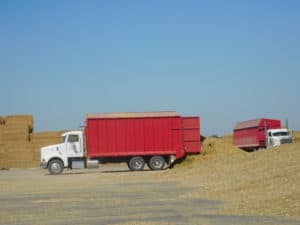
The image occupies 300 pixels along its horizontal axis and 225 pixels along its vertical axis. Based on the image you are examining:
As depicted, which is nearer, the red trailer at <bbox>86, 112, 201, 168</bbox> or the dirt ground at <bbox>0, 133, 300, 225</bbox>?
the dirt ground at <bbox>0, 133, 300, 225</bbox>

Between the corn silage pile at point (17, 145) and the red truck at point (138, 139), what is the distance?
12.9 m

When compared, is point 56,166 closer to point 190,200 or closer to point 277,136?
point 277,136

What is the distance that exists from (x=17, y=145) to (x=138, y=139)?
16641 millimetres

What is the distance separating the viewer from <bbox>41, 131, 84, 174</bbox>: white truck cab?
4247 centimetres

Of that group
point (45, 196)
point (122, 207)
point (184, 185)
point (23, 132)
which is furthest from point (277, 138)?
point (122, 207)

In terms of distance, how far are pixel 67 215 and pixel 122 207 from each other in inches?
81.5

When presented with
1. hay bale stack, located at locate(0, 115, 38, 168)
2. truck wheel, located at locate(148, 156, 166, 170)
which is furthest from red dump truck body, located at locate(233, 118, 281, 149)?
hay bale stack, located at locate(0, 115, 38, 168)

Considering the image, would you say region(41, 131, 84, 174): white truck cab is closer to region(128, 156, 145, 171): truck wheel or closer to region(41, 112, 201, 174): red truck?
region(41, 112, 201, 174): red truck

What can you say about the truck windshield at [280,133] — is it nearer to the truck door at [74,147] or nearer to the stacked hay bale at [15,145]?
the truck door at [74,147]

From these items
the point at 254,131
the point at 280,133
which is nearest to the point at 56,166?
the point at 280,133

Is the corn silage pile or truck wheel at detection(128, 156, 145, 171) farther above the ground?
the corn silage pile

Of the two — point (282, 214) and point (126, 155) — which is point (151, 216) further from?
point (126, 155)

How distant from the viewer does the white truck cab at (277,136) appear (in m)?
54.2

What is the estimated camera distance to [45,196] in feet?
75.8
